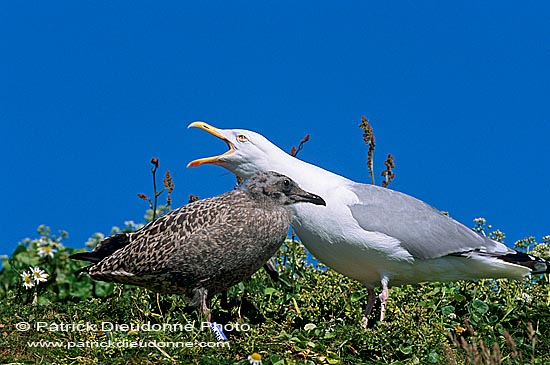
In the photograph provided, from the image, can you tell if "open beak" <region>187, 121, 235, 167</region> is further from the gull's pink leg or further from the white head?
the gull's pink leg

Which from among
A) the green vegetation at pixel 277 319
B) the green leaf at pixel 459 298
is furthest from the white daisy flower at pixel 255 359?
the green leaf at pixel 459 298

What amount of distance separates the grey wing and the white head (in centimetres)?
76

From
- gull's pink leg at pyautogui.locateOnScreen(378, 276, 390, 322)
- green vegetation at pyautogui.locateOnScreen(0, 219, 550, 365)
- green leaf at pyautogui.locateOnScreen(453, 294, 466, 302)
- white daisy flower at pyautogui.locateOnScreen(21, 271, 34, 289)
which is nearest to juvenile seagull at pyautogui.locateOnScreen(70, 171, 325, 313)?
green vegetation at pyautogui.locateOnScreen(0, 219, 550, 365)

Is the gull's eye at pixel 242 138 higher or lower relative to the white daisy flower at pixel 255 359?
higher

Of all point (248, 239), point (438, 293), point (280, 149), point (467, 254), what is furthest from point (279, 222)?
point (438, 293)

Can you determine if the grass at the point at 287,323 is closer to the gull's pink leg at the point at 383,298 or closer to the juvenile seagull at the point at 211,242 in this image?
the gull's pink leg at the point at 383,298

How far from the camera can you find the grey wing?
264 inches

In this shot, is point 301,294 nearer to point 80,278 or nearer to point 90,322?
point 90,322

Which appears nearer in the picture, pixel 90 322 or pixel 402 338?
pixel 402 338

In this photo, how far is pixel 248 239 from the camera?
6.14 m

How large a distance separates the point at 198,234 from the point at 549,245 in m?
4.06

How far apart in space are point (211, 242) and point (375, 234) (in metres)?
1.38

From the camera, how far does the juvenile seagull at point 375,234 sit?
263 inches

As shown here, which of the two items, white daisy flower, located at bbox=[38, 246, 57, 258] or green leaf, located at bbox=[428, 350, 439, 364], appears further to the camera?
white daisy flower, located at bbox=[38, 246, 57, 258]
